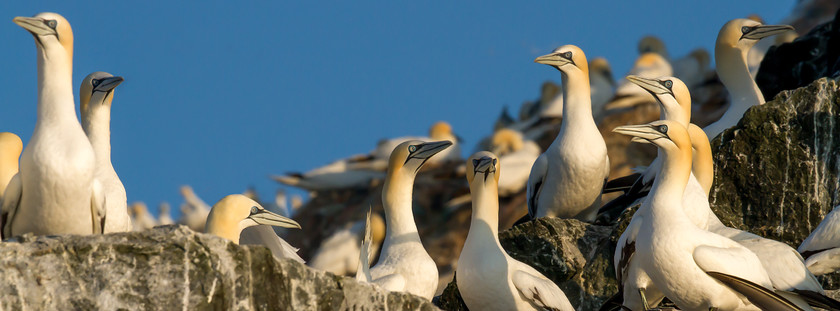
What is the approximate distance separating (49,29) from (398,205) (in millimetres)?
2501

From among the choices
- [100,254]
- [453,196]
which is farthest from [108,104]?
[453,196]

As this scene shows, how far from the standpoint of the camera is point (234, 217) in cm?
684

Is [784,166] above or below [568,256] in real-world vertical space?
above

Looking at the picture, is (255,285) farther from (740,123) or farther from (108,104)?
(740,123)

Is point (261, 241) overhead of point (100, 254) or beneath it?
beneath

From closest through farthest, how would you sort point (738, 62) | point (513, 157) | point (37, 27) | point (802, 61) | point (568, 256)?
point (37, 27) < point (568, 256) < point (738, 62) < point (802, 61) < point (513, 157)

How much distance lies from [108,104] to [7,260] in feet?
10.5

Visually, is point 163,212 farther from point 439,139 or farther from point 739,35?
point 739,35

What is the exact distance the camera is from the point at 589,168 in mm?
9547

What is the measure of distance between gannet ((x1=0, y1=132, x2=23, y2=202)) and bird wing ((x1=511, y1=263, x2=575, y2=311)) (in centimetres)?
289

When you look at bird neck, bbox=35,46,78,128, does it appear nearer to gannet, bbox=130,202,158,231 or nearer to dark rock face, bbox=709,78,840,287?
dark rock face, bbox=709,78,840,287

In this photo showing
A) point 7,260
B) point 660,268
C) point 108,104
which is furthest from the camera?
point 108,104

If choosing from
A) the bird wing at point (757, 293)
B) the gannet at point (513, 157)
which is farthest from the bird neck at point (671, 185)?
the gannet at point (513, 157)

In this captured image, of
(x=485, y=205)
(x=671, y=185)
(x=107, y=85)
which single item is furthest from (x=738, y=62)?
(x=107, y=85)
